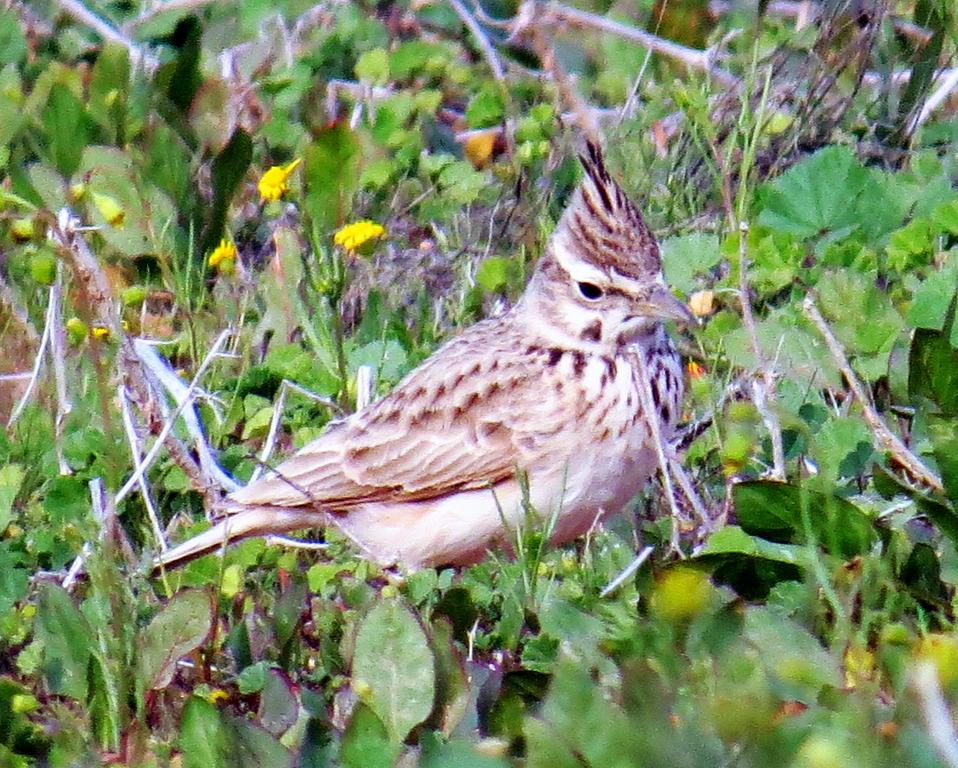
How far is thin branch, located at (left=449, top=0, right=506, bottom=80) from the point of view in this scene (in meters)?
8.60

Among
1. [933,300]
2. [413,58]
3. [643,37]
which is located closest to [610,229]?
[933,300]

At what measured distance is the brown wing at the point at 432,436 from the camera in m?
5.74

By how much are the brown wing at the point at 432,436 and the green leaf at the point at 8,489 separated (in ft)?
2.15

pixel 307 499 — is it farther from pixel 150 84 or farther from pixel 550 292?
pixel 150 84

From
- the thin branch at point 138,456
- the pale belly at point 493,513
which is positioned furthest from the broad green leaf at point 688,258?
the thin branch at point 138,456

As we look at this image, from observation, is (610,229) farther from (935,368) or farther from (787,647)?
(787,647)

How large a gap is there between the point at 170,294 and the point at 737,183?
2083 mm

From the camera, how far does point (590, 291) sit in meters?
5.73

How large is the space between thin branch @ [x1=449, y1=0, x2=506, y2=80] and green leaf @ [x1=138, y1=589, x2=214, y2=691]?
4.43 metres

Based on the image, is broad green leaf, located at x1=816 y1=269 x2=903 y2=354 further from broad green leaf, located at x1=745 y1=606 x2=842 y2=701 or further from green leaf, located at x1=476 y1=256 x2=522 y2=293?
broad green leaf, located at x1=745 y1=606 x2=842 y2=701

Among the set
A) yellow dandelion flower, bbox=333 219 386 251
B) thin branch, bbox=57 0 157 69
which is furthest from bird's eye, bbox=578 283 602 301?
thin branch, bbox=57 0 157 69

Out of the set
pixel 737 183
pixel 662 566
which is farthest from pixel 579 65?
pixel 662 566

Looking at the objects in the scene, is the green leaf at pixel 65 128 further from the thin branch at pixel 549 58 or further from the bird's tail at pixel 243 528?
the bird's tail at pixel 243 528

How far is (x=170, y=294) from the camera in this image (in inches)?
287
